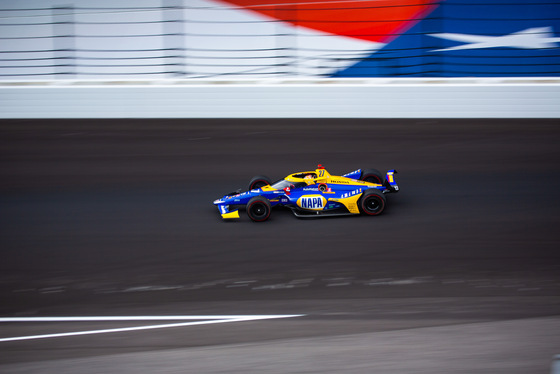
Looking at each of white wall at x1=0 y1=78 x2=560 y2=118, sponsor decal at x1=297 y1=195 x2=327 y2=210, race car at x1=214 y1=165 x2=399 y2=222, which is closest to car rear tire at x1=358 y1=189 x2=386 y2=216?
race car at x1=214 y1=165 x2=399 y2=222

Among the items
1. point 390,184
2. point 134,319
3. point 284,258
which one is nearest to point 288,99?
point 390,184

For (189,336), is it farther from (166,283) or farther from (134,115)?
(134,115)

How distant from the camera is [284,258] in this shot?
555cm

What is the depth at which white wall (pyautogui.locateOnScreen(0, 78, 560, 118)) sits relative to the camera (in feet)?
34.6

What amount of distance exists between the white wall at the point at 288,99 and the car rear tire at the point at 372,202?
14.9ft

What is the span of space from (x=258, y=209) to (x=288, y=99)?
481cm

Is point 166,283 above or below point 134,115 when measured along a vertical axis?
below

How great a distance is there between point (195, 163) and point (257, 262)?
139 inches

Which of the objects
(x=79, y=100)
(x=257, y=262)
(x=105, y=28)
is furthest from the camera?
(x=105, y=28)

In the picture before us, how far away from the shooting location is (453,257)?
5527 mm

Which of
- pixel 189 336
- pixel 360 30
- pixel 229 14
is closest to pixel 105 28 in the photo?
pixel 229 14

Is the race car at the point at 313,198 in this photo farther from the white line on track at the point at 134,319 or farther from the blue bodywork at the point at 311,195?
the white line on track at the point at 134,319

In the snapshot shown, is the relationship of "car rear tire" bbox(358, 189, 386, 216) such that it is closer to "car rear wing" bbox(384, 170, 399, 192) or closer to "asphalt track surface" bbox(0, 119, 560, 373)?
"asphalt track surface" bbox(0, 119, 560, 373)

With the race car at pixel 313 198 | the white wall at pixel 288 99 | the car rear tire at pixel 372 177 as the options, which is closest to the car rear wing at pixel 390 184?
the car rear tire at pixel 372 177
